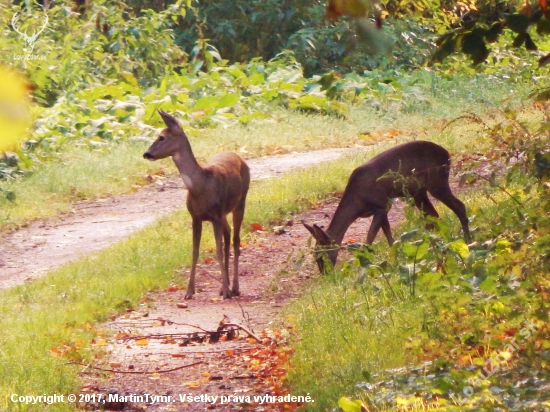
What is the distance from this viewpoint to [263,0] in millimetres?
23969

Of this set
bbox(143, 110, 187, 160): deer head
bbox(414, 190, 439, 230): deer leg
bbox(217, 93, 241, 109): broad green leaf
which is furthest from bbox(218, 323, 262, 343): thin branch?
bbox(217, 93, 241, 109): broad green leaf

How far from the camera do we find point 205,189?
8820 mm

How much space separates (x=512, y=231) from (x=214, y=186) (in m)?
3.61

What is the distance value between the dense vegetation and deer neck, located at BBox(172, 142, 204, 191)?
3.42 feet

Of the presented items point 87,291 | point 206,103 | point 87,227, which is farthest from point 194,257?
point 206,103

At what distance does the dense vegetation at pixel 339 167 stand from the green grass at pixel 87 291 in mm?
28

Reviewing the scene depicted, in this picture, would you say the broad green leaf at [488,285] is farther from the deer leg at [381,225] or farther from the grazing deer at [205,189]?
the deer leg at [381,225]

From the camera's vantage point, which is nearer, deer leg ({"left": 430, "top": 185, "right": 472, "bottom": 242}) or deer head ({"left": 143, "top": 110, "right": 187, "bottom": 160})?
deer head ({"left": 143, "top": 110, "right": 187, "bottom": 160})

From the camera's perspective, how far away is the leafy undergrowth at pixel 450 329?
164 inches

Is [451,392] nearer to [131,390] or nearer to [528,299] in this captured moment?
[528,299]

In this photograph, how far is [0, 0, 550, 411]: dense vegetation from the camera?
4867 millimetres

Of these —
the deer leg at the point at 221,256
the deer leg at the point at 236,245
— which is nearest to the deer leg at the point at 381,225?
the deer leg at the point at 236,245

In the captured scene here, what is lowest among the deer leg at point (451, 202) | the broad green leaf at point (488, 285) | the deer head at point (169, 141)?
the deer leg at point (451, 202)

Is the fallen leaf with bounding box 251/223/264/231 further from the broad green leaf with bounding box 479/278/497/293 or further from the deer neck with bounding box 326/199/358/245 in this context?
the broad green leaf with bounding box 479/278/497/293
